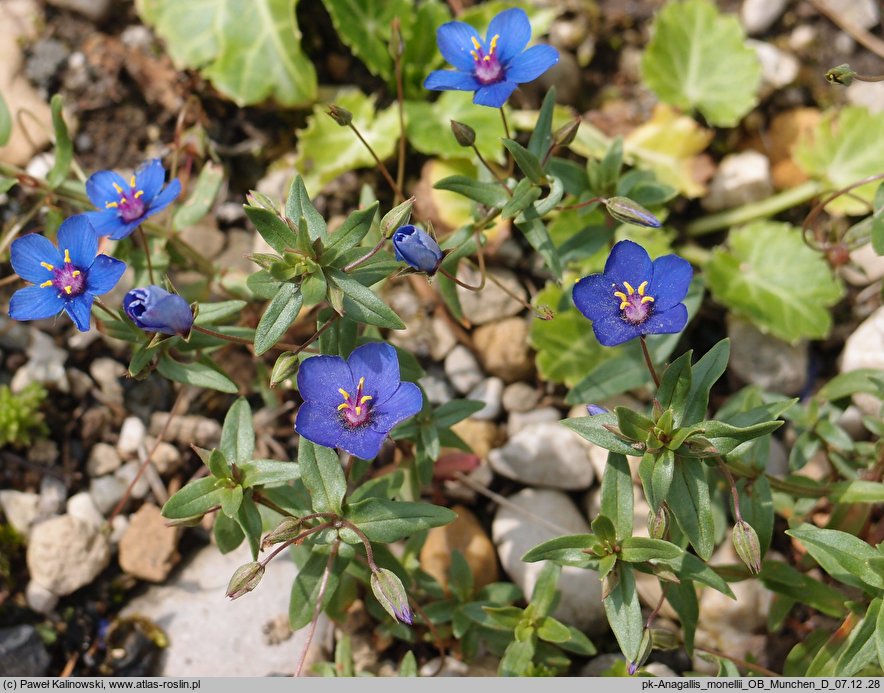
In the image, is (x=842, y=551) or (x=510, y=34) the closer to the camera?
(x=842, y=551)

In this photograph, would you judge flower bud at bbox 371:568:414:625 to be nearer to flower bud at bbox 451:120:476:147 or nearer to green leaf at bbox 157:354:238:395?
green leaf at bbox 157:354:238:395

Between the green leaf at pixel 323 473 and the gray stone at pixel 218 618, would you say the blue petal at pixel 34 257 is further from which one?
the gray stone at pixel 218 618

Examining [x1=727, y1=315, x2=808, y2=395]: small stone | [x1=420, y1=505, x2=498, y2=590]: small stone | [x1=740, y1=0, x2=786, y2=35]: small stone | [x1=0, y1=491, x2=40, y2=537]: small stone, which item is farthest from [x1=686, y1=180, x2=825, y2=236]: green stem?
[x1=0, y1=491, x2=40, y2=537]: small stone

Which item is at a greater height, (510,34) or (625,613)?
(510,34)

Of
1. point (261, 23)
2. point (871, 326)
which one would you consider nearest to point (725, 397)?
point (871, 326)

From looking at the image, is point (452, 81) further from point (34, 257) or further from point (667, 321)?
point (34, 257)

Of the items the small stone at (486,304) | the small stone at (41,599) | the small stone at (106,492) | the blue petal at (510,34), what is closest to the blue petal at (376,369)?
the blue petal at (510,34)

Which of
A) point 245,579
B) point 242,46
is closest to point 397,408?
point 245,579
